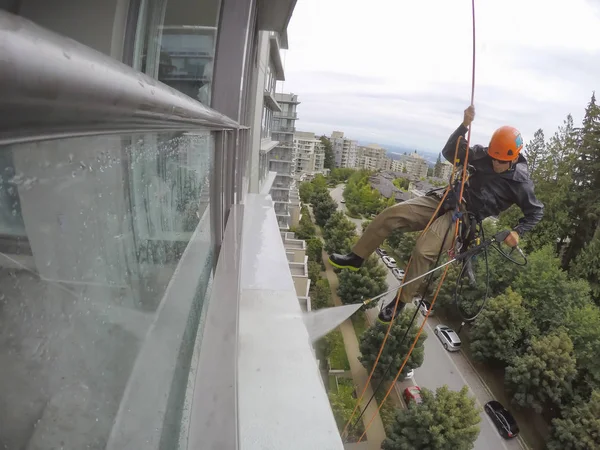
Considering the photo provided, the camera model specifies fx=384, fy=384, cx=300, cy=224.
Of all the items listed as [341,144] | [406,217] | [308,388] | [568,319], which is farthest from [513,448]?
[341,144]

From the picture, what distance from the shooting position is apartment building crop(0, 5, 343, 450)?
278 millimetres

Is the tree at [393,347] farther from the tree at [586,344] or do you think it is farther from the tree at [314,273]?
the tree at [586,344]

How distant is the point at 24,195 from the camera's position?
1.04ft

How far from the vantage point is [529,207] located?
3.15 m

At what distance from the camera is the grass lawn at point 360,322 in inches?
551

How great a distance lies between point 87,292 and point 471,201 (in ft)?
10.8

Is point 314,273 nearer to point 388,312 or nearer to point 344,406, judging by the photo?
point 344,406

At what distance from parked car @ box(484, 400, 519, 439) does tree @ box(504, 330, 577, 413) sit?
0.52 m

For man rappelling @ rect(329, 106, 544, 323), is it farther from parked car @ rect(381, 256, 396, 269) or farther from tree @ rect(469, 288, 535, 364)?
parked car @ rect(381, 256, 396, 269)

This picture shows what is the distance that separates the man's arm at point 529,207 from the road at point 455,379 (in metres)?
8.70

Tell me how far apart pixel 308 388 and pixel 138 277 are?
0.76m

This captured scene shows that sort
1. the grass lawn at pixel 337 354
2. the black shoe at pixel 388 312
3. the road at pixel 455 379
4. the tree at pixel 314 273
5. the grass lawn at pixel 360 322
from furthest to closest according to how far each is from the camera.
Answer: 1. the tree at pixel 314 273
2. the grass lawn at pixel 360 322
3. the grass lawn at pixel 337 354
4. the road at pixel 455 379
5. the black shoe at pixel 388 312

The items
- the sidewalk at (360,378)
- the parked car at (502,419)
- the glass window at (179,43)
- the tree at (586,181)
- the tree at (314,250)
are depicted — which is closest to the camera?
the glass window at (179,43)

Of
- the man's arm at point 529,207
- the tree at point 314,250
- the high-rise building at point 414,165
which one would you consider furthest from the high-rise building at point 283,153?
the high-rise building at point 414,165
